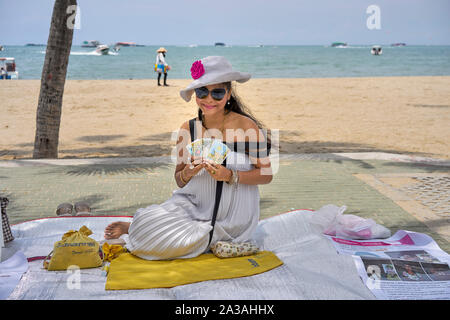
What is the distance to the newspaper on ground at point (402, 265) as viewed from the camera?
2.63 metres

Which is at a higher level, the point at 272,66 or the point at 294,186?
the point at 272,66

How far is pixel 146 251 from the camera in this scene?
2.93 m

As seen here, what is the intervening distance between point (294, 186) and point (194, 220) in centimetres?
215

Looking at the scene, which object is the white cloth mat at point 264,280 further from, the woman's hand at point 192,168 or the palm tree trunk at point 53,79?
the palm tree trunk at point 53,79

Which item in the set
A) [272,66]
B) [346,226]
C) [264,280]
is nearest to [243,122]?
[264,280]

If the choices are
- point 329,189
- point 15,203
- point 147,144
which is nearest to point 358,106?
point 147,144

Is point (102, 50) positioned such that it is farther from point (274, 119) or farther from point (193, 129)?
point (193, 129)

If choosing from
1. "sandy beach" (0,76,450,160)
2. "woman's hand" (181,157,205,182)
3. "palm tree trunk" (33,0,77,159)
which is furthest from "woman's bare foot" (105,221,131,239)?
"sandy beach" (0,76,450,160)

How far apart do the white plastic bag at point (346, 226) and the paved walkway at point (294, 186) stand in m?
0.42

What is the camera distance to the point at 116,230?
10.9 feet

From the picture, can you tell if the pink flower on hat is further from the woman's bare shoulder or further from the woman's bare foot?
the woman's bare foot

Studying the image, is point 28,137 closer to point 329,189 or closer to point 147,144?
point 147,144

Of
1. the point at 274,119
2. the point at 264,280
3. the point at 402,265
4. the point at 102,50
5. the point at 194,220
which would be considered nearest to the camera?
the point at 264,280

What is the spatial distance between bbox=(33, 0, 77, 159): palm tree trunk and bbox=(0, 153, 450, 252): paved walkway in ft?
2.24
